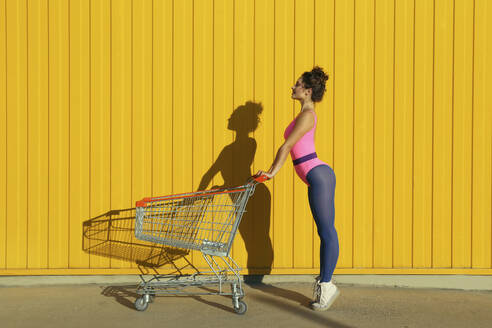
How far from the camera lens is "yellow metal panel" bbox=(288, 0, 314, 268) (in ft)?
15.6

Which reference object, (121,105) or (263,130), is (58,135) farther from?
(263,130)

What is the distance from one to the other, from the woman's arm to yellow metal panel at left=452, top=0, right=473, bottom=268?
1.74 metres

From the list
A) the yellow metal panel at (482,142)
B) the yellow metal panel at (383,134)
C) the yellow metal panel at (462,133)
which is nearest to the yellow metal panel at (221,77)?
the yellow metal panel at (383,134)

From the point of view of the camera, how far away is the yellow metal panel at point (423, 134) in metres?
4.75

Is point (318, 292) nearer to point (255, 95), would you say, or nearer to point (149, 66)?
point (255, 95)

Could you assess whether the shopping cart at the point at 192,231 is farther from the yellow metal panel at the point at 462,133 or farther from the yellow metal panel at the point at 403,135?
the yellow metal panel at the point at 462,133

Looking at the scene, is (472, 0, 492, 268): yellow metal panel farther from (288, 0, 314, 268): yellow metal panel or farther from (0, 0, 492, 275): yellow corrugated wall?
(288, 0, 314, 268): yellow metal panel

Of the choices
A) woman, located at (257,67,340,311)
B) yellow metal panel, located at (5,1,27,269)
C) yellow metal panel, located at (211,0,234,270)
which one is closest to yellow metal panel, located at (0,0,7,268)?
yellow metal panel, located at (5,1,27,269)

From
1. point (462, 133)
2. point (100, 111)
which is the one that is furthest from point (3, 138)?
point (462, 133)

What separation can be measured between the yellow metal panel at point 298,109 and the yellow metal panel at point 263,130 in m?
0.23

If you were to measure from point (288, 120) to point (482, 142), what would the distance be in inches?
73.9

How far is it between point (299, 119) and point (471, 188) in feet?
6.65

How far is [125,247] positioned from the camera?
475cm

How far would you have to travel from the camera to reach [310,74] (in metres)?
4.02
